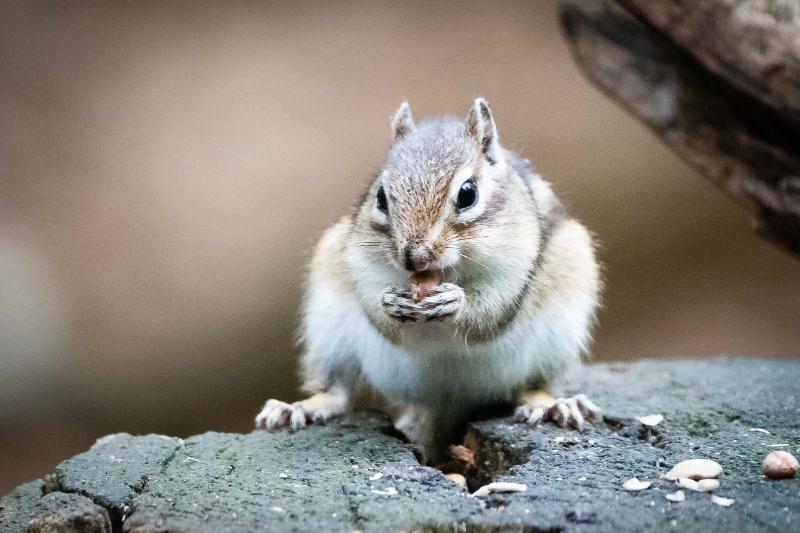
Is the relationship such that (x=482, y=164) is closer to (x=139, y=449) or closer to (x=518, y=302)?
(x=518, y=302)

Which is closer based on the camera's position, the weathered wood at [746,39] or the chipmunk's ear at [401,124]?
the chipmunk's ear at [401,124]

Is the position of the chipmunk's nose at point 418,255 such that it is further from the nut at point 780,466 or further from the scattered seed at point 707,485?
the nut at point 780,466

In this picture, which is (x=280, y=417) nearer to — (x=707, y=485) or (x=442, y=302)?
(x=442, y=302)

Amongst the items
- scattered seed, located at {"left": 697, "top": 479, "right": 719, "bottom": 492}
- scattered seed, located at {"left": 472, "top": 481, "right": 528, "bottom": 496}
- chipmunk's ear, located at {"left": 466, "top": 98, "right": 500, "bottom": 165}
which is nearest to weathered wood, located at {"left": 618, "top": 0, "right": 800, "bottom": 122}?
chipmunk's ear, located at {"left": 466, "top": 98, "right": 500, "bottom": 165}

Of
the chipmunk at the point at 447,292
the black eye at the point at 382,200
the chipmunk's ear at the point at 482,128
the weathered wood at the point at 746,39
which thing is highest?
the weathered wood at the point at 746,39

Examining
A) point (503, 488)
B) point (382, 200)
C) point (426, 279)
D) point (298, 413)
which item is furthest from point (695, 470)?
point (298, 413)

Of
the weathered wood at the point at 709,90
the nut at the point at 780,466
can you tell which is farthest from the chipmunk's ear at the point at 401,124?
the nut at the point at 780,466

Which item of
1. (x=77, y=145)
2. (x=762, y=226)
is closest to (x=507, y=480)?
(x=762, y=226)
